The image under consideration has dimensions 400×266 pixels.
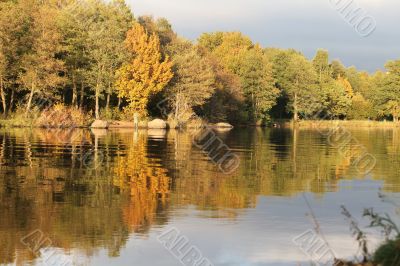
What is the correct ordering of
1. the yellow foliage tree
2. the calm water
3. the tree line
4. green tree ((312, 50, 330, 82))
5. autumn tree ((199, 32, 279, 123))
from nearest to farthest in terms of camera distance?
1. the calm water
2. the tree line
3. the yellow foliage tree
4. autumn tree ((199, 32, 279, 123))
5. green tree ((312, 50, 330, 82))

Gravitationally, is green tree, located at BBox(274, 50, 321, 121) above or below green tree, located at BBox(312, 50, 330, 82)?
below

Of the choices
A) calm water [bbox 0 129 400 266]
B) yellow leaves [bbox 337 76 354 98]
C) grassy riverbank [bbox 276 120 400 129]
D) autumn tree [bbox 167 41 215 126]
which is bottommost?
calm water [bbox 0 129 400 266]

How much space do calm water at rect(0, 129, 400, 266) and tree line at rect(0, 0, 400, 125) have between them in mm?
33920

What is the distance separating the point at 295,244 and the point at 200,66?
70.5 metres

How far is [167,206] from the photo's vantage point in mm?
15383

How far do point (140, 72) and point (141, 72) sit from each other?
0.13 m

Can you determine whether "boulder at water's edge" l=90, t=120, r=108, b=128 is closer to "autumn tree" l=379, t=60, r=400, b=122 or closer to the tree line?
the tree line

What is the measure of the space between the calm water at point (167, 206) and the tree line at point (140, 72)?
111 ft

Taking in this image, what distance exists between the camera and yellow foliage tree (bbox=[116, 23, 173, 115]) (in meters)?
70.8

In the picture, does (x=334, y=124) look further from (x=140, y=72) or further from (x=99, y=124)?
(x=99, y=124)

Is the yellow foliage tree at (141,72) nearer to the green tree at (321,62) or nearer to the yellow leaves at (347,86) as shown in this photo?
the green tree at (321,62)

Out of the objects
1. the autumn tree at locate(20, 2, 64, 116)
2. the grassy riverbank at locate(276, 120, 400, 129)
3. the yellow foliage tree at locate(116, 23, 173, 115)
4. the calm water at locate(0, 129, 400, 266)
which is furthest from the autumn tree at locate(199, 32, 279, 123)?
the calm water at locate(0, 129, 400, 266)

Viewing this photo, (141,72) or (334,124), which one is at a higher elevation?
(141,72)

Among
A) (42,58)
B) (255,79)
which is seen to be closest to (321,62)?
(255,79)
